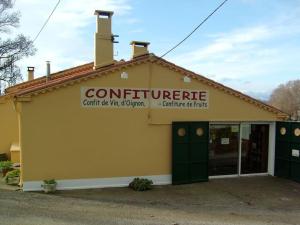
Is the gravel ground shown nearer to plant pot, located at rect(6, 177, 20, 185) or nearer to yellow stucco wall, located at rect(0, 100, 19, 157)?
plant pot, located at rect(6, 177, 20, 185)

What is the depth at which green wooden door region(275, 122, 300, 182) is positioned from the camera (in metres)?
13.8

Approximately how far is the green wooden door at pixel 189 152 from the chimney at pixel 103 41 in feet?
11.7

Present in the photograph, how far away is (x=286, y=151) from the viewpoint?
1426 centimetres

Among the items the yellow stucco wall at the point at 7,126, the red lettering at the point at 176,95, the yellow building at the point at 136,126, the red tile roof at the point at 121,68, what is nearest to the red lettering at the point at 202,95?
the yellow building at the point at 136,126

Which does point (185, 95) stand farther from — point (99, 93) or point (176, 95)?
point (99, 93)

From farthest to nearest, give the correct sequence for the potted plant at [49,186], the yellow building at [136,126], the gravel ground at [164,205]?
1. the yellow building at [136,126]
2. the potted plant at [49,186]
3. the gravel ground at [164,205]

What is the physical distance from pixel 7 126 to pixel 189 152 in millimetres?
10114

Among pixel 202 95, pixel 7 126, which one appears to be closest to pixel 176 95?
pixel 202 95

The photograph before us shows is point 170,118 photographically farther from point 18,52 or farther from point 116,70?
point 18,52

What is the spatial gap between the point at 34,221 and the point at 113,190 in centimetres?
382

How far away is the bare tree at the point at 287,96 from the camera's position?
251 feet

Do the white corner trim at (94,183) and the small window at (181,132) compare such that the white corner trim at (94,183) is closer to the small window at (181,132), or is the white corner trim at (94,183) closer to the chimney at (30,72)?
the small window at (181,132)

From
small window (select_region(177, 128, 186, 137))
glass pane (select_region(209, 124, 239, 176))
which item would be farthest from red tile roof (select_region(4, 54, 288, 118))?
small window (select_region(177, 128, 186, 137))

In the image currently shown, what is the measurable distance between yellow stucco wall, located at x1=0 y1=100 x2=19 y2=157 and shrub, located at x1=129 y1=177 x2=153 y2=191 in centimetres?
866
